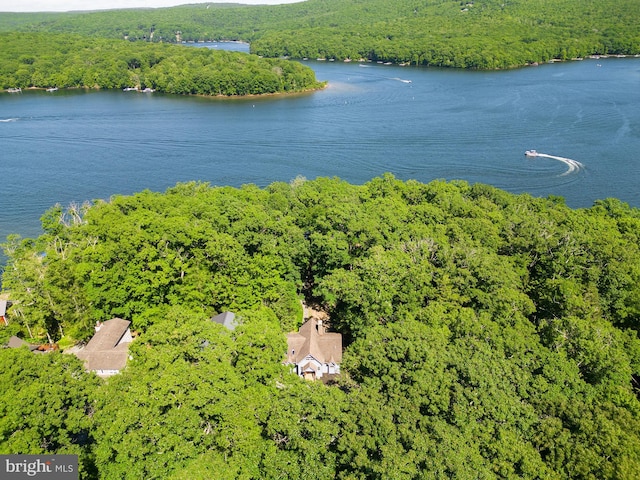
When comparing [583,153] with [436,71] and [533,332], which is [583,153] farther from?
[436,71]

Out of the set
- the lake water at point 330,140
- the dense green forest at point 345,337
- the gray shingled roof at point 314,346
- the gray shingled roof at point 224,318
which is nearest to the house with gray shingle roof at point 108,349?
the dense green forest at point 345,337

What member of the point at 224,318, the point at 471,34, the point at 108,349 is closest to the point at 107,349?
the point at 108,349

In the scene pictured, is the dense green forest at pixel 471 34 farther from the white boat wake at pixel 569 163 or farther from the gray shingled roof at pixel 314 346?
the gray shingled roof at pixel 314 346

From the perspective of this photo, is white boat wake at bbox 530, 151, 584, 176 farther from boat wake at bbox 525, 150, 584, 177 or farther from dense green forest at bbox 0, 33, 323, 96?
dense green forest at bbox 0, 33, 323, 96

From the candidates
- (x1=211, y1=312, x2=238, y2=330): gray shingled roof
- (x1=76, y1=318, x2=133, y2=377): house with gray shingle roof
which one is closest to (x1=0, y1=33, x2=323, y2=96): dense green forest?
(x1=76, y1=318, x2=133, y2=377): house with gray shingle roof

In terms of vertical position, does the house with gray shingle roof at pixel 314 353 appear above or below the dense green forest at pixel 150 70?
below

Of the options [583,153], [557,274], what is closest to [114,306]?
[557,274]
